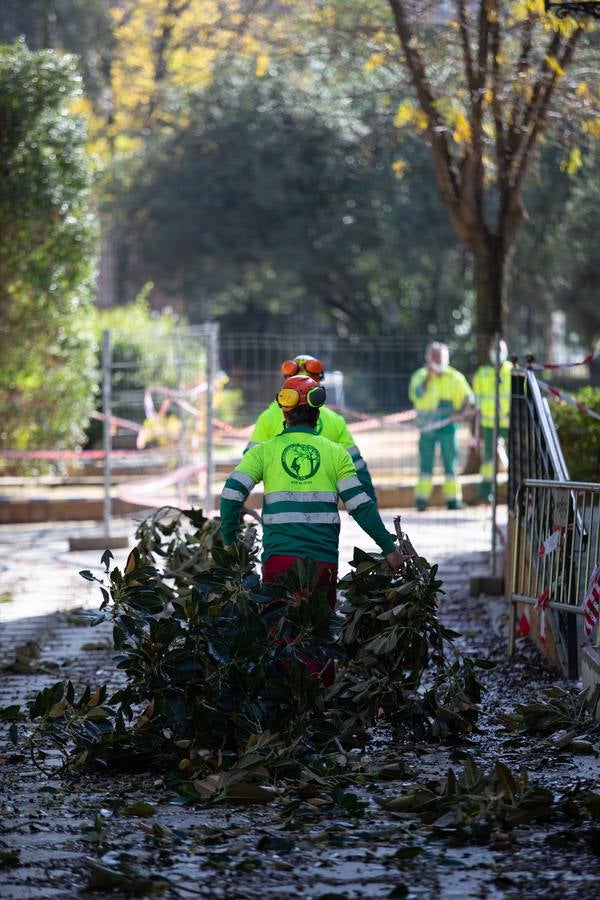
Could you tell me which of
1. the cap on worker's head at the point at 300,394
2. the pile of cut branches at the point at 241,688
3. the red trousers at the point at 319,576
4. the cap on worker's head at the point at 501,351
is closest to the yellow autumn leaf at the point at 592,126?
the cap on worker's head at the point at 501,351

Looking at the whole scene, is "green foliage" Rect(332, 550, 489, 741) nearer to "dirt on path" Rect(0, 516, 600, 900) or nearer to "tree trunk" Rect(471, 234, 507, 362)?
"dirt on path" Rect(0, 516, 600, 900)

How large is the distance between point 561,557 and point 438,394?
948 cm

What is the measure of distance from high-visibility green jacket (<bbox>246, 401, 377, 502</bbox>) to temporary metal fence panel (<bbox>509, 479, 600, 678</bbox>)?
0.89 meters

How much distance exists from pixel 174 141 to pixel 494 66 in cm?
2511

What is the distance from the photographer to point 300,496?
22.1 feet

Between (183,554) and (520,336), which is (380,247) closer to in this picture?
(520,336)

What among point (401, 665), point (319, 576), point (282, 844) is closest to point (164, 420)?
point (319, 576)

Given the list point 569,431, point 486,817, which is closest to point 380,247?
point 569,431

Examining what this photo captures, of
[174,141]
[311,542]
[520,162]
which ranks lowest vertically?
[311,542]

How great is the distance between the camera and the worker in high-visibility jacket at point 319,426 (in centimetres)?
807

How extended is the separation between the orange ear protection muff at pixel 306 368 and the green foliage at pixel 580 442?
2.94m

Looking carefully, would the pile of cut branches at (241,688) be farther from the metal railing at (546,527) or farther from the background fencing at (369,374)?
the background fencing at (369,374)

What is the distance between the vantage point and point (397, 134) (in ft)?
72.1

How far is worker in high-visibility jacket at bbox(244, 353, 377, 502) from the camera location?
807 centimetres
